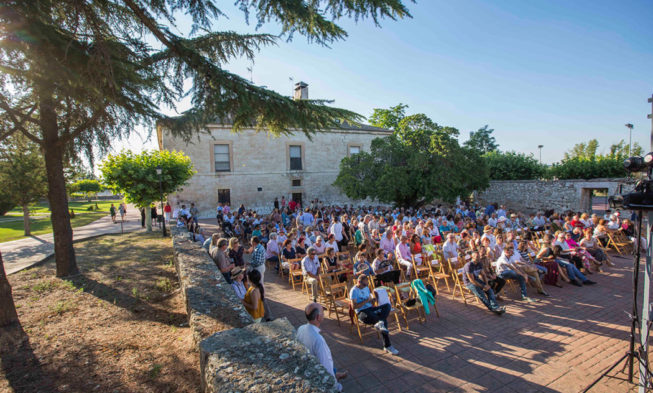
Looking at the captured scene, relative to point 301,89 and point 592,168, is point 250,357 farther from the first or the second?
point 592,168

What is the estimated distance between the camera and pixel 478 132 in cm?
6341

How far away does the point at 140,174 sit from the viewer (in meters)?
13.4

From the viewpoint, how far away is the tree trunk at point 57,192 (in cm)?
712

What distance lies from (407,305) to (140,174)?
12900 millimetres

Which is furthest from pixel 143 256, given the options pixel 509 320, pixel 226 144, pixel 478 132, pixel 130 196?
pixel 478 132

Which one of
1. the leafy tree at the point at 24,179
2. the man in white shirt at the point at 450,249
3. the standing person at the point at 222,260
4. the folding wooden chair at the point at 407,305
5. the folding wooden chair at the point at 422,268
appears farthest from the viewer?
the leafy tree at the point at 24,179

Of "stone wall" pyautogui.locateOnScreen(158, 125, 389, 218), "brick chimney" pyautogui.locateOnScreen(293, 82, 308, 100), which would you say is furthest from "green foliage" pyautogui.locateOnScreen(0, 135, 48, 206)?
"brick chimney" pyautogui.locateOnScreen(293, 82, 308, 100)

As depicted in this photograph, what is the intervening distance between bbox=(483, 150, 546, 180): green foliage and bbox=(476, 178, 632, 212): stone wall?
9.26ft

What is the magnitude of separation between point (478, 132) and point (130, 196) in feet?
217

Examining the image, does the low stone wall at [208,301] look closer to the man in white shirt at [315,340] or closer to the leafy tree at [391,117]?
the man in white shirt at [315,340]

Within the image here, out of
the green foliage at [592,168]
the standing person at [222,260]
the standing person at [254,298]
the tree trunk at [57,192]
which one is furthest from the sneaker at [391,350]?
the green foliage at [592,168]

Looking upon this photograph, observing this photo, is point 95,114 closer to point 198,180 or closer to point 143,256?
point 143,256

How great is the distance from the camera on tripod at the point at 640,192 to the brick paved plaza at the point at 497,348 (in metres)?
2.46

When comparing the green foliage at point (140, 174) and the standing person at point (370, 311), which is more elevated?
the green foliage at point (140, 174)
